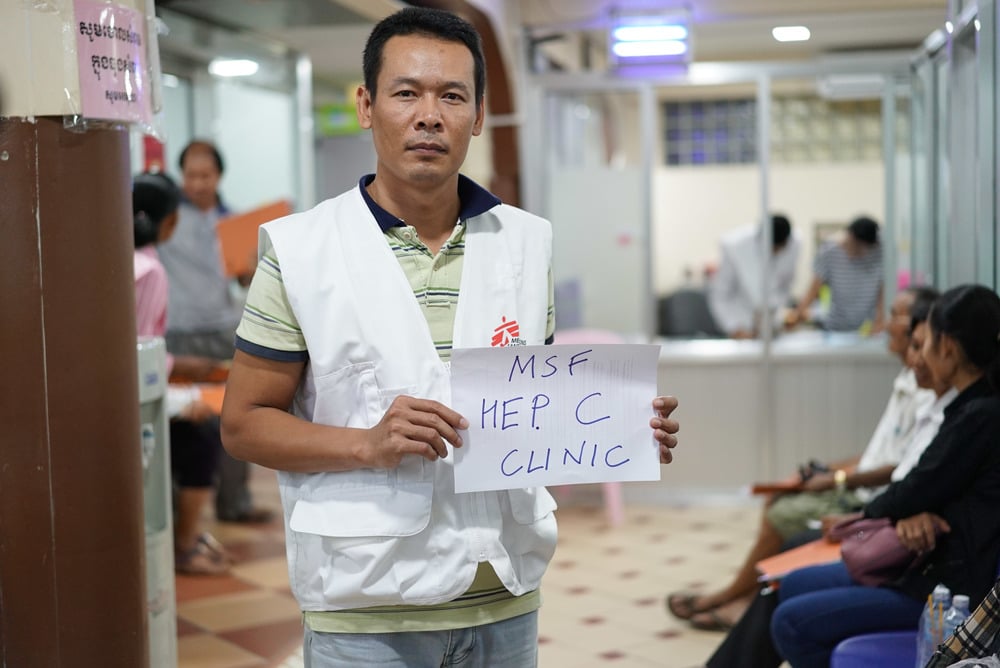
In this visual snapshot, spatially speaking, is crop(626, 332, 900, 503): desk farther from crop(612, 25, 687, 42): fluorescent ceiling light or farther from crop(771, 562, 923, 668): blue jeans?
crop(771, 562, 923, 668): blue jeans

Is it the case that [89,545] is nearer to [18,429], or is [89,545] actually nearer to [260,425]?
[18,429]

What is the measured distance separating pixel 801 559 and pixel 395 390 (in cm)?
237

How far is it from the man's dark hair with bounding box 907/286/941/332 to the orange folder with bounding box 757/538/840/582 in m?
0.76

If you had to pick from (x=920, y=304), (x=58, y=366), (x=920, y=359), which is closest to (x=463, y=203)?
(x=58, y=366)

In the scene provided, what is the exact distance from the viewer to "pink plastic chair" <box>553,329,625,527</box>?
6414 mm

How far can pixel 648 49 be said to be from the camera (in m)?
6.64

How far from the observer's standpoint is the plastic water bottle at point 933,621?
274 cm

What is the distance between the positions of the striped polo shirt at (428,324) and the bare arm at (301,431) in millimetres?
36

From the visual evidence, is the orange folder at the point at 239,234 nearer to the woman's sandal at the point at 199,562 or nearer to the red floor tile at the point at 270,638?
the woman's sandal at the point at 199,562

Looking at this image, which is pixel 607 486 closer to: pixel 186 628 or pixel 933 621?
pixel 186 628

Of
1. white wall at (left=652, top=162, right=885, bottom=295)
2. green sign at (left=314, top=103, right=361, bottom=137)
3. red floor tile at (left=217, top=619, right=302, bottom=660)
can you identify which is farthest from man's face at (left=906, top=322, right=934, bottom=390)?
green sign at (left=314, top=103, right=361, bottom=137)

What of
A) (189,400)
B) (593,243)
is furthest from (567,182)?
Result: (189,400)

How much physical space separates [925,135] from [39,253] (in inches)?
193

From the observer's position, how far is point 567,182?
22.8 feet
